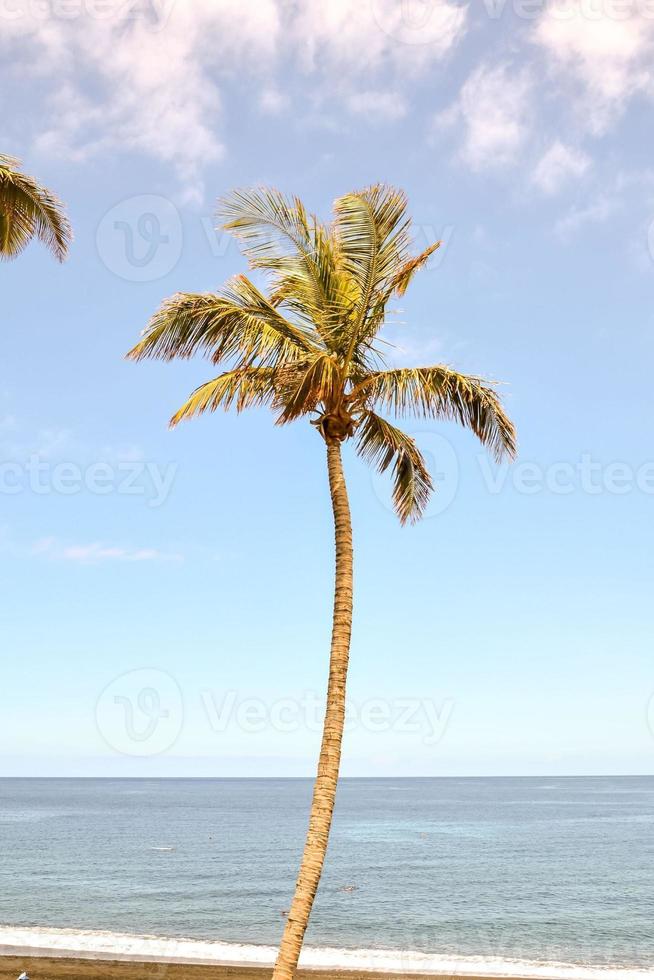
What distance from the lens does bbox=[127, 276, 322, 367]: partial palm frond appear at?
36.3ft

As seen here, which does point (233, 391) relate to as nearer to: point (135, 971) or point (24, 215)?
point (24, 215)

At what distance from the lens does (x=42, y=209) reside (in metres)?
12.4

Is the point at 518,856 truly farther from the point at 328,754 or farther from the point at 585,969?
the point at 328,754

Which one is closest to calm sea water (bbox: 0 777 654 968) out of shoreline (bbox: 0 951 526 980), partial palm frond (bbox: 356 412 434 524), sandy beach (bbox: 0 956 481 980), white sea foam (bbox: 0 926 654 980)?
white sea foam (bbox: 0 926 654 980)

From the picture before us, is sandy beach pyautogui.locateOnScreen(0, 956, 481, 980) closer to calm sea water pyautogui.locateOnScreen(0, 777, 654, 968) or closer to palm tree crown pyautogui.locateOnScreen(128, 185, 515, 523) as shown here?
calm sea water pyautogui.locateOnScreen(0, 777, 654, 968)

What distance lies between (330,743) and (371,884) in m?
45.5

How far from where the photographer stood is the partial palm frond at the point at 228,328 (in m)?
11.1

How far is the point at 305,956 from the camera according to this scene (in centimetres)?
2839

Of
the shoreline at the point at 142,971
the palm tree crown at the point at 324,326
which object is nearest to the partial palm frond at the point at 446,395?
the palm tree crown at the point at 324,326

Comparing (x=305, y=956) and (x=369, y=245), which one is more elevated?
(x=369, y=245)

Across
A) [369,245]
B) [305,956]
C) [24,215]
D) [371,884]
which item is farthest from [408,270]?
[371,884]

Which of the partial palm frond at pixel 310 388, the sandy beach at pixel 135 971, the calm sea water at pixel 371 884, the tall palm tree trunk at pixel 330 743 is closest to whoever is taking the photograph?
the tall palm tree trunk at pixel 330 743

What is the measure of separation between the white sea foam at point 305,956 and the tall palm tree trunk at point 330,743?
59.6 feet

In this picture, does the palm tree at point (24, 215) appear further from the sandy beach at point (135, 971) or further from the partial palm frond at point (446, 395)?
the sandy beach at point (135, 971)
